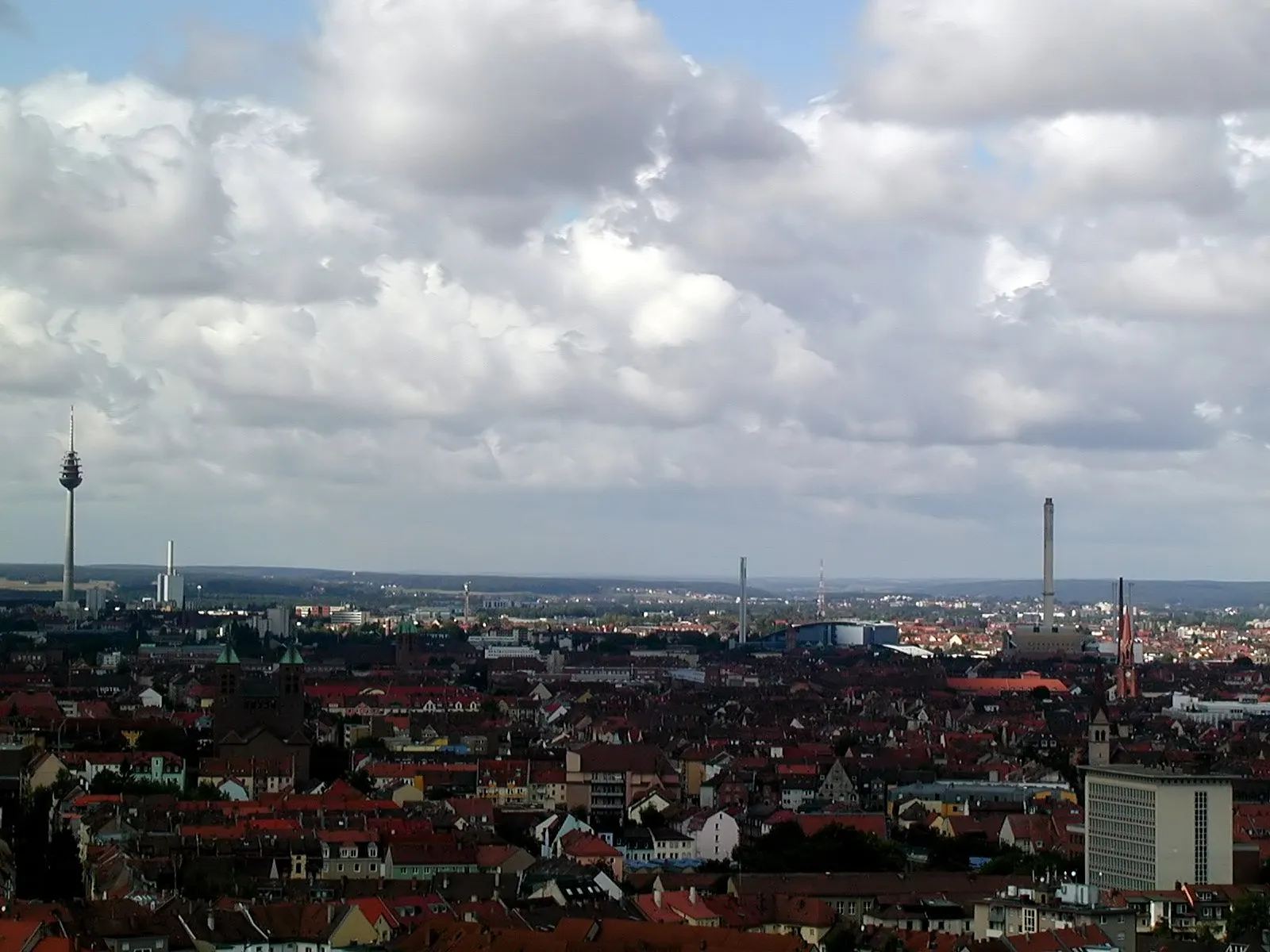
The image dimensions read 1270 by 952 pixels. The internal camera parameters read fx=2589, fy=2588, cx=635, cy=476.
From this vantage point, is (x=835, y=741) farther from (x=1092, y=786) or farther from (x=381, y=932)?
(x=381, y=932)

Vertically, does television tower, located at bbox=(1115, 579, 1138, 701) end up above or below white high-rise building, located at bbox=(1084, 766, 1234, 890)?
above

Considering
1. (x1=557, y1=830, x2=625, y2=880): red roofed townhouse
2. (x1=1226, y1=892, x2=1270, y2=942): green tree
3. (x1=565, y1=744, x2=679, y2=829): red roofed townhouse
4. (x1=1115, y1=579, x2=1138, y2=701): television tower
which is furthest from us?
(x1=1115, y1=579, x2=1138, y2=701): television tower

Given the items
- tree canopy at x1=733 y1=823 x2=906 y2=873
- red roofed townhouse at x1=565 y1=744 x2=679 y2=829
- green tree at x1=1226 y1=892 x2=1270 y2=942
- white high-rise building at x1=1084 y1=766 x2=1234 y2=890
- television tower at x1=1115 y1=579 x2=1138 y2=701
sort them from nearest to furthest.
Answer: green tree at x1=1226 y1=892 x2=1270 y2=942, tree canopy at x1=733 y1=823 x2=906 y2=873, white high-rise building at x1=1084 y1=766 x2=1234 y2=890, red roofed townhouse at x1=565 y1=744 x2=679 y2=829, television tower at x1=1115 y1=579 x2=1138 y2=701

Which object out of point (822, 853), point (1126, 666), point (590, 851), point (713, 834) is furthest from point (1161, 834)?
point (1126, 666)

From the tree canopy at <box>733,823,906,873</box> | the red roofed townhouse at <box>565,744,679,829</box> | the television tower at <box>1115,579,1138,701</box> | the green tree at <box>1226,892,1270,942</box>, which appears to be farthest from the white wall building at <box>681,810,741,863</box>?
the television tower at <box>1115,579,1138,701</box>

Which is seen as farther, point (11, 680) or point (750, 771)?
point (11, 680)

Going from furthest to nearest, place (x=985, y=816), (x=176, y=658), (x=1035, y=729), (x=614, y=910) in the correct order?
(x=176, y=658)
(x=1035, y=729)
(x=985, y=816)
(x=614, y=910)

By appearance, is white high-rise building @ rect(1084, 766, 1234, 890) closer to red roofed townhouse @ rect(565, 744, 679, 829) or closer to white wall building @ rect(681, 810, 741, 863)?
white wall building @ rect(681, 810, 741, 863)

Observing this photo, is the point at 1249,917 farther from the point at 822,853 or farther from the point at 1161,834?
the point at 822,853

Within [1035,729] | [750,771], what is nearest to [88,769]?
[750,771]
